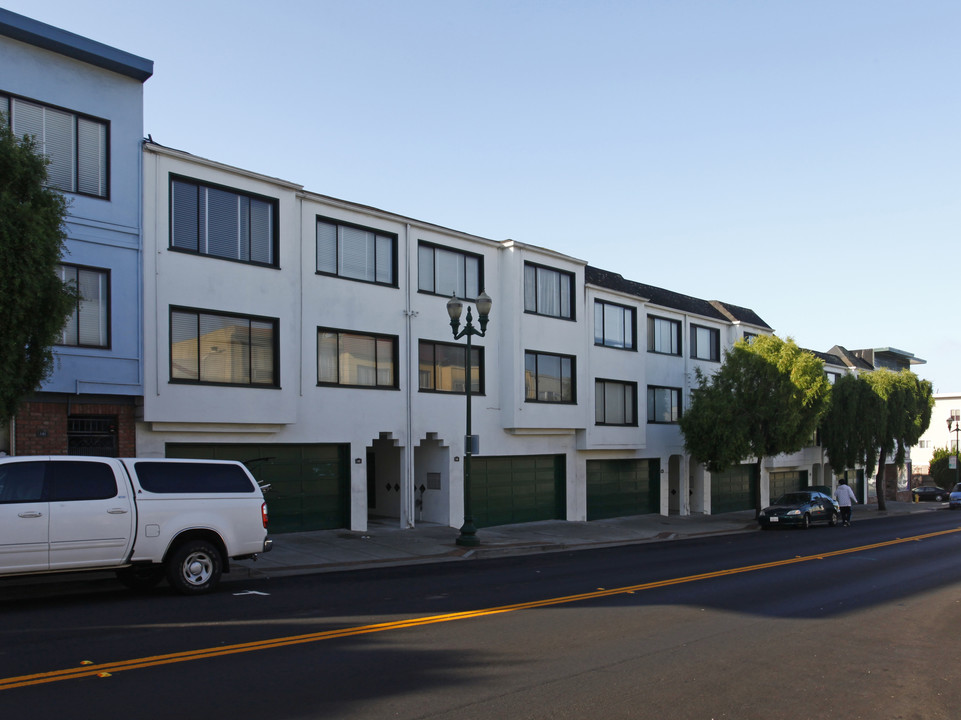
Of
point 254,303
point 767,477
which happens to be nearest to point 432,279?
point 254,303

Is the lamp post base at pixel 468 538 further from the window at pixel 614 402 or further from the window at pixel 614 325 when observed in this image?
the window at pixel 614 325

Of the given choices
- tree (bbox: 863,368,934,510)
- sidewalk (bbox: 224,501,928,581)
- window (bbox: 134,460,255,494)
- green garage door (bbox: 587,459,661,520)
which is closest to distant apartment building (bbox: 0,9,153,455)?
sidewalk (bbox: 224,501,928,581)

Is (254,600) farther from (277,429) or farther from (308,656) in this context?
(277,429)

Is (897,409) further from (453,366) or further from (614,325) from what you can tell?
(453,366)

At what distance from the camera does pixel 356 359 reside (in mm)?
22812

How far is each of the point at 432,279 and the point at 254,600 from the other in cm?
1436

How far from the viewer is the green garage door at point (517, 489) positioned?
26.1 m

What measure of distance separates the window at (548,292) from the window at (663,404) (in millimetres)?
7068

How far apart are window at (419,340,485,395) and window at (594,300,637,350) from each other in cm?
623

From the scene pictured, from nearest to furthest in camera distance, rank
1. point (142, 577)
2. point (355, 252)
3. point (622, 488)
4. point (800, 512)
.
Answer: point (142, 577)
point (355, 252)
point (800, 512)
point (622, 488)

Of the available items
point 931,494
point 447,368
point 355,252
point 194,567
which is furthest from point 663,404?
point 931,494

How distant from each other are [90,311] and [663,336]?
23.9 meters

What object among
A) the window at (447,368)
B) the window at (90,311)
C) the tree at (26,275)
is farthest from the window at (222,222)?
the tree at (26,275)

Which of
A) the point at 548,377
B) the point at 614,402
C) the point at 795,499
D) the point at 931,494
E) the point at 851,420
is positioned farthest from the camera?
the point at 931,494
